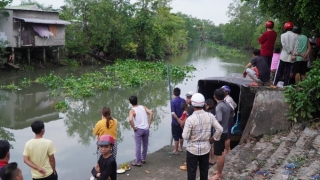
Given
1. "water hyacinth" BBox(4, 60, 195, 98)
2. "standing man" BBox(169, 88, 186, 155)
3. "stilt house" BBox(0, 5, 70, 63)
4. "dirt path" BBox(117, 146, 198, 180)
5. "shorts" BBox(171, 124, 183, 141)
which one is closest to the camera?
"dirt path" BBox(117, 146, 198, 180)

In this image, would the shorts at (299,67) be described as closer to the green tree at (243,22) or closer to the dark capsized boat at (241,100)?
the dark capsized boat at (241,100)

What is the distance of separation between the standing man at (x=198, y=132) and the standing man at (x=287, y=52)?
3359 mm

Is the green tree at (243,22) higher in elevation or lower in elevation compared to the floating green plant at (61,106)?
higher

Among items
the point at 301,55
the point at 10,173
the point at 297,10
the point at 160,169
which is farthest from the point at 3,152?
the point at 297,10

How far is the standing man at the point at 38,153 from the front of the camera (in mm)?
4105

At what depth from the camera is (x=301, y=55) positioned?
7582 millimetres

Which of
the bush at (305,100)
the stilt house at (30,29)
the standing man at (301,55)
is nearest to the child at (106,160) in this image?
the bush at (305,100)

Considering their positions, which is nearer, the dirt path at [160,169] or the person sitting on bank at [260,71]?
the dirt path at [160,169]

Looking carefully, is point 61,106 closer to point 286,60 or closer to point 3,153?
point 286,60

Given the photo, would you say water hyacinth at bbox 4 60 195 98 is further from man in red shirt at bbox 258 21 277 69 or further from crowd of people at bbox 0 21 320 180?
crowd of people at bbox 0 21 320 180

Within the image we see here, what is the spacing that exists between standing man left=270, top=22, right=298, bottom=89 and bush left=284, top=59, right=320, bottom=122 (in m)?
0.60

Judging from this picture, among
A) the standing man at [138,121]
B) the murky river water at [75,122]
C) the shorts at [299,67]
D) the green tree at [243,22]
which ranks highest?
the green tree at [243,22]

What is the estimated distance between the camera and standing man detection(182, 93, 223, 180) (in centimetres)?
445

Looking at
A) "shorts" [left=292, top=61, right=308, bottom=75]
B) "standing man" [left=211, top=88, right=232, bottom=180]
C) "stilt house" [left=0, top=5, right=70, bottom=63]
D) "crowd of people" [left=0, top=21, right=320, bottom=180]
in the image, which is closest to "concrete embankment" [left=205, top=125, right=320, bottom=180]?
"standing man" [left=211, top=88, right=232, bottom=180]
